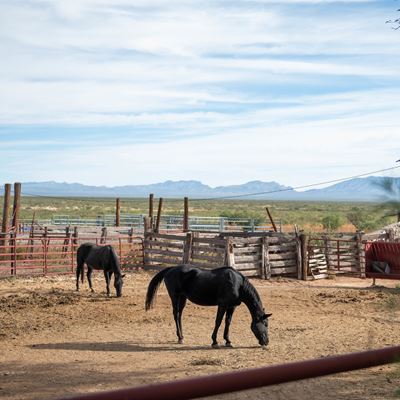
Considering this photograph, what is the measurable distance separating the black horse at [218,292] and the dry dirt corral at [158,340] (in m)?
0.39

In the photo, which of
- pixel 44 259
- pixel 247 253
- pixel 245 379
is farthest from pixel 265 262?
Result: pixel 245 379

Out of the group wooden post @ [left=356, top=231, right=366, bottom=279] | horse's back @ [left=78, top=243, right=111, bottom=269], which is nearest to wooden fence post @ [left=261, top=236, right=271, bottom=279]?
wooden post @ [left=356, top=231, right=366, bottom=279]

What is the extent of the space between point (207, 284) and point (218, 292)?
235 mm

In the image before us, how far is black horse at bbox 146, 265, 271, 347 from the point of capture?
11.5 m

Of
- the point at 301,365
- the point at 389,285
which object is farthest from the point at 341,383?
the point at 389,285

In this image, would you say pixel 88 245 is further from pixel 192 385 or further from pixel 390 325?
pixel 192 385

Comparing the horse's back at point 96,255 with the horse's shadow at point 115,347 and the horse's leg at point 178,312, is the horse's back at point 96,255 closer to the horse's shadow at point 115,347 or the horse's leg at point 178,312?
the horse's leg at point 178,312

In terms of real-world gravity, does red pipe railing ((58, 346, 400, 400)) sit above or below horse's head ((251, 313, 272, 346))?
above

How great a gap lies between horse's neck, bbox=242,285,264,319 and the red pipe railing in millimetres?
8983

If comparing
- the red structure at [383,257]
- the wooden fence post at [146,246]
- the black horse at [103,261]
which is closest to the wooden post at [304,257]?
the red structure at [383,257]

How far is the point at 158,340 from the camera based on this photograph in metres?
12.1

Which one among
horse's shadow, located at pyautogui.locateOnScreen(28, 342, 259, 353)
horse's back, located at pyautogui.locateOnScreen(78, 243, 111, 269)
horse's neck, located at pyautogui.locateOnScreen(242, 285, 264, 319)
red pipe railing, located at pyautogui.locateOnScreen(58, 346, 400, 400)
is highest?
red pipe railing, located at pyautogui.locateOnScreen(58, 346, 400, 400)

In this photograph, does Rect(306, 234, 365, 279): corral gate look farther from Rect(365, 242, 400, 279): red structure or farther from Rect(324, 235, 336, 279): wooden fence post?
Rect(365, 242, 400, 279): red structure

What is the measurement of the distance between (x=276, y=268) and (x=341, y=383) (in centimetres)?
1316
